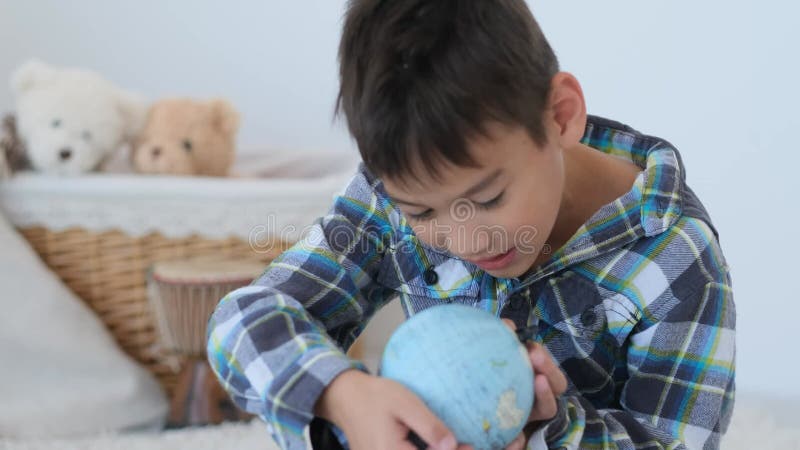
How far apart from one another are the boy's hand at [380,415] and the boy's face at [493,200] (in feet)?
0.50

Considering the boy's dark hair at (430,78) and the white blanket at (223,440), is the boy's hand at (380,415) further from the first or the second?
the white blanket at (223,440)

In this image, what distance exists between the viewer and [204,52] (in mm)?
2260

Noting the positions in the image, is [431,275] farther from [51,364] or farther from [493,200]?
[51,364]

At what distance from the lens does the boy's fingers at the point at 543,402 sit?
2.59 ft

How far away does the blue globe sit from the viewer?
2.48 ft

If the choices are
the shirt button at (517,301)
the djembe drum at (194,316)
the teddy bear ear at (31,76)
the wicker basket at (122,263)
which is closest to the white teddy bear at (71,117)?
the teddy bear ear at (31,76)

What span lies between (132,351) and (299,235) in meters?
0.41

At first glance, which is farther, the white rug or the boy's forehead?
the white rug

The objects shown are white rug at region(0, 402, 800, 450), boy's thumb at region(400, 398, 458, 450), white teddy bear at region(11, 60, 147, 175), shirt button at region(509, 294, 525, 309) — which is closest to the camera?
boy's thumb at region(400, 398, 458, 450)

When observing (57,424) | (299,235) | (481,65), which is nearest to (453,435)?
(481,65)

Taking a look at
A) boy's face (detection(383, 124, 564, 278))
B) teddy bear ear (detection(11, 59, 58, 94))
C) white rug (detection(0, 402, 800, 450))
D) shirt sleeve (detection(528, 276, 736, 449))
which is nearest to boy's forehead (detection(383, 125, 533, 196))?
boy's face (detection(383, 124, 564, 278))

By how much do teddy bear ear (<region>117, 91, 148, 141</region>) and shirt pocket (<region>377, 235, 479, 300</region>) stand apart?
1005 mm

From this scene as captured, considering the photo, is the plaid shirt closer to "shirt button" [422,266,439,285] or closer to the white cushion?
"shirt button" [422,266,439,285]

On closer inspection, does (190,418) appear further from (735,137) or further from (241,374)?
(735,137)
